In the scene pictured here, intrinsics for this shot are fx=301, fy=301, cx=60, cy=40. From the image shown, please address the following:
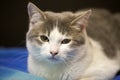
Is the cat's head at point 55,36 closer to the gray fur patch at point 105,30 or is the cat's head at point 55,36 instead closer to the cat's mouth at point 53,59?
the cat's mouth at point 53,59

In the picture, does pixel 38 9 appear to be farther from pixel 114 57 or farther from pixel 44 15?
pixel 114 57

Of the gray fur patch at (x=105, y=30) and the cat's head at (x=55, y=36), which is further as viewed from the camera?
the gray fur patch at (x=105, y=30)

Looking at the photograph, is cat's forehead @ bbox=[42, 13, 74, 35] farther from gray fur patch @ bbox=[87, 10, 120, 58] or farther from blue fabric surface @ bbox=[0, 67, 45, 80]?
gray fur patch @ bbox=[87, 10, 120, 58]

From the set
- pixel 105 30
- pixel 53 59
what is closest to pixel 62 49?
pixel 53 59

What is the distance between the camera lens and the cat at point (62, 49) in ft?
3.43

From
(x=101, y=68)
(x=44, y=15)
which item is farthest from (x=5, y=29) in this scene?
(x=101, y=68)

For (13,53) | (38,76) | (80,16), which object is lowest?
(38,76)

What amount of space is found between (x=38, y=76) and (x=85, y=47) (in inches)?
8.1

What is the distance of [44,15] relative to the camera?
1082 mm

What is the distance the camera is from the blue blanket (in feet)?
3.43

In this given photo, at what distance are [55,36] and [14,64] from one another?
0.24 metres

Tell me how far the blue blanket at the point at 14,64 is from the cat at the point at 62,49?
56 mm

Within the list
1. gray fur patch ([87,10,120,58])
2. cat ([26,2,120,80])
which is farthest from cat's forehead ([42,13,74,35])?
gray fur patch ([87,10,120,58])

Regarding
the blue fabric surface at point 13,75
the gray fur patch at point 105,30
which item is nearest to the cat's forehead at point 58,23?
the blue fabric surface at point 13,75
